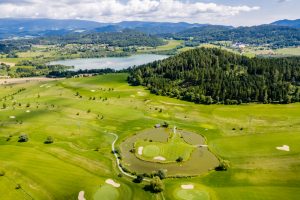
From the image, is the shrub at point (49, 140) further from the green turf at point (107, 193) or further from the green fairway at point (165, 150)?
the green turf at point (107, 193)

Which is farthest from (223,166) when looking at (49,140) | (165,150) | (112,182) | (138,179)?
(49,140)

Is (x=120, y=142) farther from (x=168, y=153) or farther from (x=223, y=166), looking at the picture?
(x=223, y=166)

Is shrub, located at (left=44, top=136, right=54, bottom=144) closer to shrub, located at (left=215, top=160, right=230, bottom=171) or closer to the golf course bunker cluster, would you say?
the golf course bunker cluster

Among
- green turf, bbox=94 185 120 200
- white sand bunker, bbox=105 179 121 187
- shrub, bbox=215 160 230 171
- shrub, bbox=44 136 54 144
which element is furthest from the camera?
shrub, bbox=44 136 54 144

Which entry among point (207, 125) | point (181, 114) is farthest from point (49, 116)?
point (207, 125)

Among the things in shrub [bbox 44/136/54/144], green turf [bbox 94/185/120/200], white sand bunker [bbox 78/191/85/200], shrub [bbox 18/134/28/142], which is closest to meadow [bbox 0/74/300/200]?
green turf [bbox 94/185/120/200]
